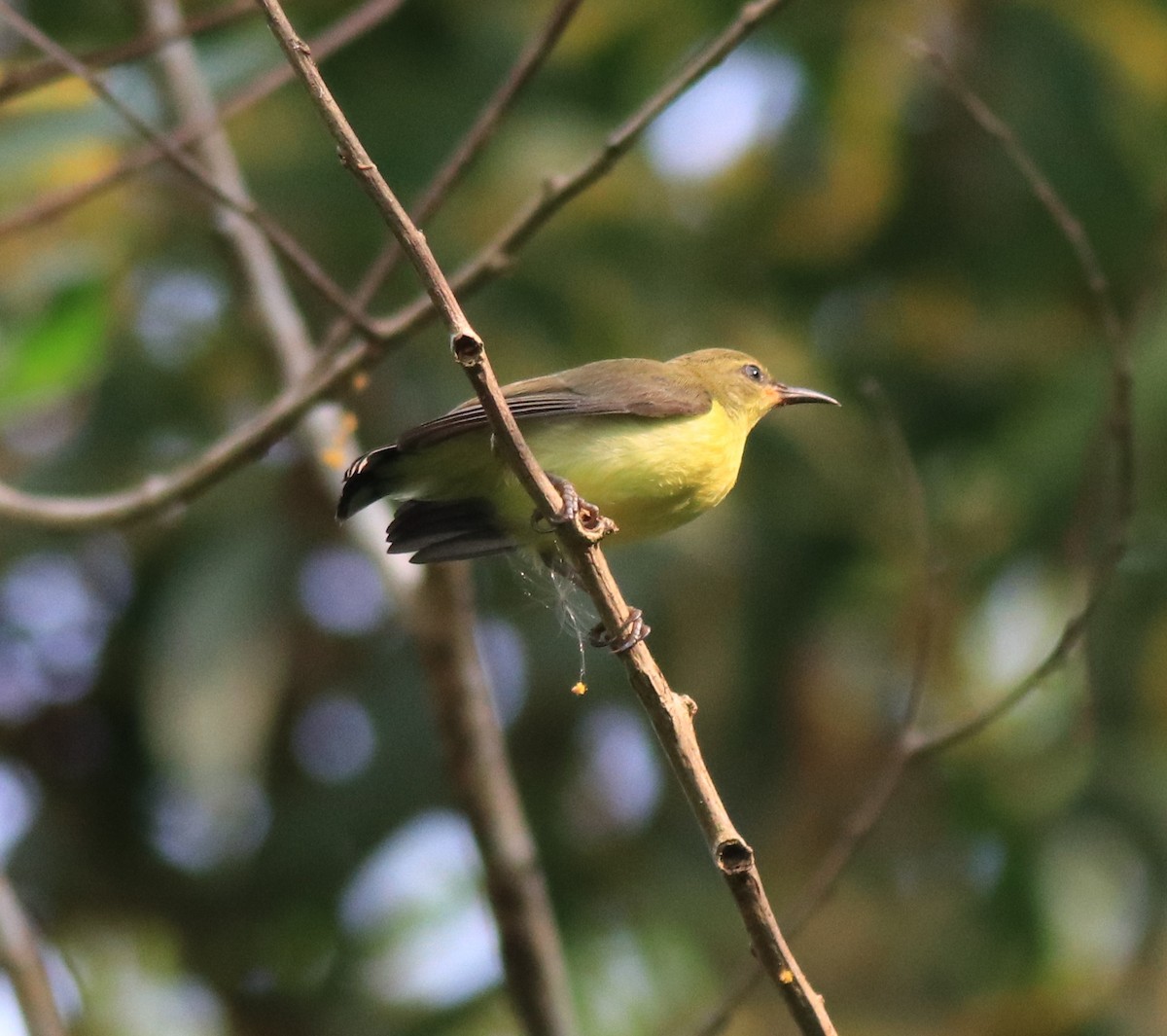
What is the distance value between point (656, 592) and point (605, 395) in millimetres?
2951

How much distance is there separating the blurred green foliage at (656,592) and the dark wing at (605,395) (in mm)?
2438

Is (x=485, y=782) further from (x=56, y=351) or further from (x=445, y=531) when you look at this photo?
(x=56, y=351)

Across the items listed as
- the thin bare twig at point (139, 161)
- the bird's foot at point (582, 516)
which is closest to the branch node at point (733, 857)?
the bird's foot at point (582, 516)

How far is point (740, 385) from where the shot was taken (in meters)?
4.68

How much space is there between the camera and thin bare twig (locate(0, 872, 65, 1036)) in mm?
3785

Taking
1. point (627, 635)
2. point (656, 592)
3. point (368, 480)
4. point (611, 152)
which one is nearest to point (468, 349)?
point (627, 635)

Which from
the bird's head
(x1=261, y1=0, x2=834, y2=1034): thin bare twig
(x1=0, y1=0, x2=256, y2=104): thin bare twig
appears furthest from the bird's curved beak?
(x1=261, y1=0, x2=834, y2=1034): thin bare twig

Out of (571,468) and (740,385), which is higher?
(740,385)

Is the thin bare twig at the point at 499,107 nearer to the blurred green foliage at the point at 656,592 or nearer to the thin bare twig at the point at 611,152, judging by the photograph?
the thin bare twig at the point at 611,152

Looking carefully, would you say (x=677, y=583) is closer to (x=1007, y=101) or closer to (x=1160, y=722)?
(x=1160, y=722)

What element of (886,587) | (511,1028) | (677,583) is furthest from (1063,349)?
(511,1028)

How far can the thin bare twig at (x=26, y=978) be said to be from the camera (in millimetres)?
3785

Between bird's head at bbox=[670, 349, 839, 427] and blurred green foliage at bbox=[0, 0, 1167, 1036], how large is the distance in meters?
1.82

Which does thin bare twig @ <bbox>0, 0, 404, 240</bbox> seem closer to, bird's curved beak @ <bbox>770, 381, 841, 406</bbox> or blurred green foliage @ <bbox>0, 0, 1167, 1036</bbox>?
bird's curved beak @ <bbox>770, 381, 841, 406</bbox>
